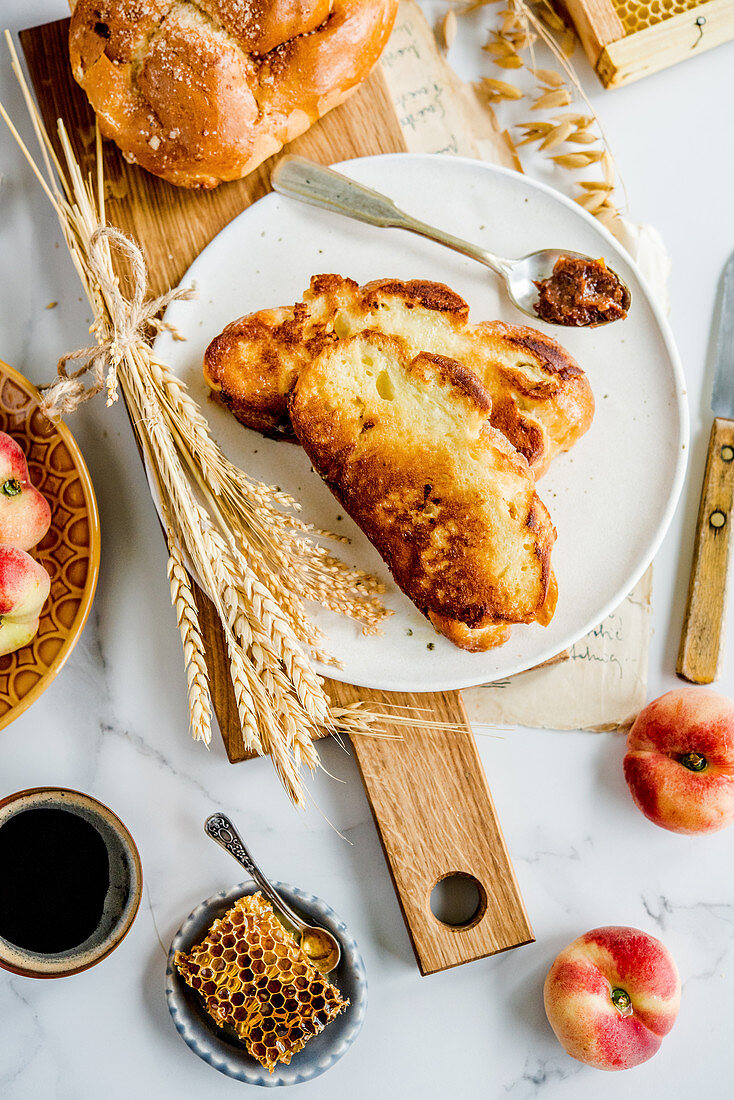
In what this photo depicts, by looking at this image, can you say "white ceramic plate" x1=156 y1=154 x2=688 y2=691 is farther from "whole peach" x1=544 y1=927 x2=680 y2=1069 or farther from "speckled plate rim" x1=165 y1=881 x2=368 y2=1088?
"whole peach" x1=544 y1=927 x2=680 y2=1069

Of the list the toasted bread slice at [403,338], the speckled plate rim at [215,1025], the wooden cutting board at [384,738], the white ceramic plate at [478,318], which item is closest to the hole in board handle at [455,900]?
the wooden cutting board at [384,738]

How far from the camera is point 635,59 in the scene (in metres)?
1.85

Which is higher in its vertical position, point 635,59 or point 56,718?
point 635,59

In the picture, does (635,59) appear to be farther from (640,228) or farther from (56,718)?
(56,718)

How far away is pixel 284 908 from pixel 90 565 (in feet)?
2.72

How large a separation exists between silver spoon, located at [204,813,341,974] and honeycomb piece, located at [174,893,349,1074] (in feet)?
0.09

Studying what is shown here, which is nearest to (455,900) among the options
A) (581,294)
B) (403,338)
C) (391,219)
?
(403,338)

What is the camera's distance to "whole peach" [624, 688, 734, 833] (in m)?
1.72

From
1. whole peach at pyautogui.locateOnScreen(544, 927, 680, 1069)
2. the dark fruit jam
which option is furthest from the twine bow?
whole peach at pyautogui.locateOnScreen(544, 927, 680, 1069)

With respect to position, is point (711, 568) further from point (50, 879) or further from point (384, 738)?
point (50, 879)

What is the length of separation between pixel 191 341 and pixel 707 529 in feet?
3.95

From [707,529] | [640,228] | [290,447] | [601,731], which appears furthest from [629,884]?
[640,228]

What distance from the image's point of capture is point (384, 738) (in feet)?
5.63


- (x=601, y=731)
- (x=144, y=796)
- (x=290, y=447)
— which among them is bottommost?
(x=601, y=731)
